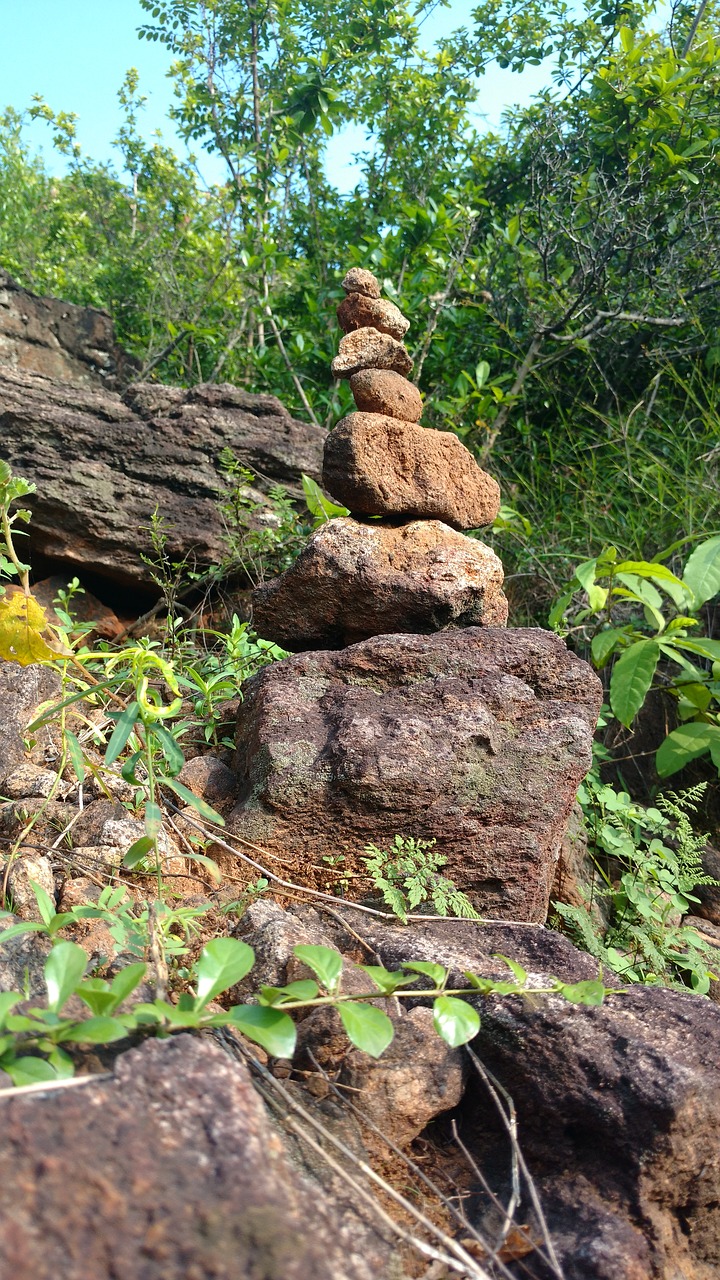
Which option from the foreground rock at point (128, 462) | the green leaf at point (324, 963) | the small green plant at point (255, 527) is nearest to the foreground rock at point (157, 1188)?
the green leaf at point (324, 963)

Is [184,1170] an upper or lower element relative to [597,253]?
lower

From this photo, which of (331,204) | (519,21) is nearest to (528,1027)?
(331,204)

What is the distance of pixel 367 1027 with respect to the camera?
1.42 m

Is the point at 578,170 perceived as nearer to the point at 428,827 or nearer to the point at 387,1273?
the point at 428,827

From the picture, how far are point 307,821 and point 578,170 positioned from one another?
18.7 feet

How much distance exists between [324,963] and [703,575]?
1915mm

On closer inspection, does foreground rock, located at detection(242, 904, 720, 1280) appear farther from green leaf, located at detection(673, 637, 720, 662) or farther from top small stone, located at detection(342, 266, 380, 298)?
top small stone, located at detection(342, 266, 380, 298)

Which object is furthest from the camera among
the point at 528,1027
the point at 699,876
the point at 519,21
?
the point at 519,21

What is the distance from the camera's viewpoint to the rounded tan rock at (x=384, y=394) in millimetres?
3406

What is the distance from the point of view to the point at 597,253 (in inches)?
228

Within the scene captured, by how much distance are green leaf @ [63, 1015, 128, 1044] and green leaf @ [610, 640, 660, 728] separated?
1900 millimetres

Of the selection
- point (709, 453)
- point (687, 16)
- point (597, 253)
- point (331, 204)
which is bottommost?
point (709, 453)

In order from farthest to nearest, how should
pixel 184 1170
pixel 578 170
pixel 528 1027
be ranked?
pixel 578 170, pixel 528 1027, pixel 184 1170

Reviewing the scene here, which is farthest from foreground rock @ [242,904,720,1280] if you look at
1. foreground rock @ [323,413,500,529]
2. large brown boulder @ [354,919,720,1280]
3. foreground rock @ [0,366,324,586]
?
foreground rock @ [0,366,324,586]
